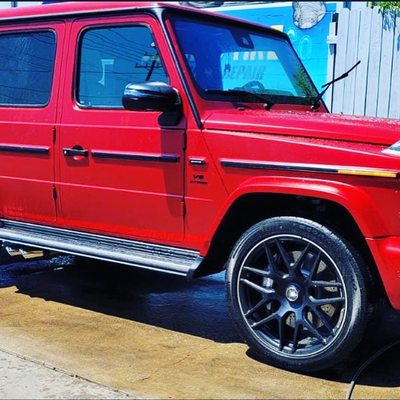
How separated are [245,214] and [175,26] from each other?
135cm

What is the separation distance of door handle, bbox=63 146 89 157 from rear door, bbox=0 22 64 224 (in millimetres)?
163

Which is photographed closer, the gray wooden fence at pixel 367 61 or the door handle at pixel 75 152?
the door handle at pixel 75 152

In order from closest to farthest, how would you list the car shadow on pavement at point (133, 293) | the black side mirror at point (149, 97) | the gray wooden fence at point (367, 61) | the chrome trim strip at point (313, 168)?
1. the chrome trim strip at point (313, 168)
2. the black side mirror at point (149, 97)
3. the car shadow on pavement at point (133, 293)
4. the gray wooden fence at point (367, 61)

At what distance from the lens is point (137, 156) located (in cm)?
436

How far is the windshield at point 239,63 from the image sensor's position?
4.40 metres

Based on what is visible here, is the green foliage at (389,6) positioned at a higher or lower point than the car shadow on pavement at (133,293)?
higher

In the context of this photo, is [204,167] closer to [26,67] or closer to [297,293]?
[297,293]

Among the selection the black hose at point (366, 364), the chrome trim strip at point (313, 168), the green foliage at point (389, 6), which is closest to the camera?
the chrome trim strip at point (313, 168)

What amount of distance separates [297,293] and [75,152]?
6.26 feet

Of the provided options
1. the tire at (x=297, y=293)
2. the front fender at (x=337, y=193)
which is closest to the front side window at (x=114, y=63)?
the front fender at (x=337, y=193)

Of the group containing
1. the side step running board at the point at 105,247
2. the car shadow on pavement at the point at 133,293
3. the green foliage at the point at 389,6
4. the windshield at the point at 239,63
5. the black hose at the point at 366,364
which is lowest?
the car shadow on pavement at the point at 133,293

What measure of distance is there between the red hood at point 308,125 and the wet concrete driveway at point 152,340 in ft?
4.60

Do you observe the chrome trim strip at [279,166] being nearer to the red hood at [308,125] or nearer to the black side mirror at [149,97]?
the red hood at [308,125]

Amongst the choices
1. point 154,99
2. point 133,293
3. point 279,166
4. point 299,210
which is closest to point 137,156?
point 154,99
